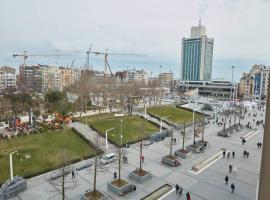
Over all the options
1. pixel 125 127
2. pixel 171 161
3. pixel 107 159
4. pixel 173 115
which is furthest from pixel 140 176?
pixel 173 115

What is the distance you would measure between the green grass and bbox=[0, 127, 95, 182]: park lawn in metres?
4.84

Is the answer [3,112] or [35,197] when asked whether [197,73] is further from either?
[35,197]

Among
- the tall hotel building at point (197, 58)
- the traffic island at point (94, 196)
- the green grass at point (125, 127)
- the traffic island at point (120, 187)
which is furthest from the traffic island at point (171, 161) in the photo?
the tall hotel building at point (197, 58)

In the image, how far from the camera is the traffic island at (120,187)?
19.4 metres

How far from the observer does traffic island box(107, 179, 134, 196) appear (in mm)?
19422

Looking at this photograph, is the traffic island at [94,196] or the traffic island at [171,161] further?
the traffic island at [171,161]

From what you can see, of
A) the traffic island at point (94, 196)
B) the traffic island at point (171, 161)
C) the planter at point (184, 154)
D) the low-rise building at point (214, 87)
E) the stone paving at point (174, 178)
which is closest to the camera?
the traffic island at point (94, 196)

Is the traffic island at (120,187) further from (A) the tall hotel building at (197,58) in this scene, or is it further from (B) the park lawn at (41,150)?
(A) the tall hotel building at (197,58)

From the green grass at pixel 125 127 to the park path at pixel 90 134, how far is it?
0.96 m

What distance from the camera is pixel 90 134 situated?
36094 mm

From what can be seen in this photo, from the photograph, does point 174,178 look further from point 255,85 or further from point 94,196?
point 255,85

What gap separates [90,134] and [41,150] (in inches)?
341

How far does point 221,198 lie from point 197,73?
141 metres

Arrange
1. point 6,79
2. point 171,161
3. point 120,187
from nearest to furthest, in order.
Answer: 1. point 120,187
2. point 171,161
3. point 6,79
